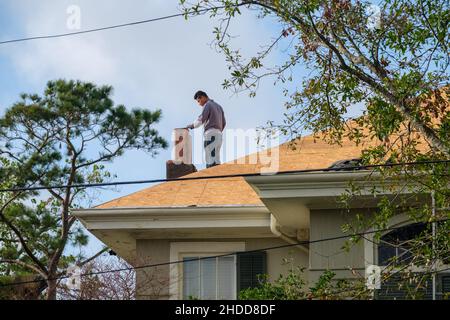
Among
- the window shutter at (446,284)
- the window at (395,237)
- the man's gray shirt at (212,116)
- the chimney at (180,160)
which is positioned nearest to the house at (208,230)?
the man's gray shirt at (212,116)

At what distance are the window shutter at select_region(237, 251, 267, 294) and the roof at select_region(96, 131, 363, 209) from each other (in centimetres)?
93

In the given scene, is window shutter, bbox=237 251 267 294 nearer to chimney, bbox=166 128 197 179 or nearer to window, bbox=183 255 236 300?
window, bbox=183 255 236 300

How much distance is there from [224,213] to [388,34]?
4.83 metres

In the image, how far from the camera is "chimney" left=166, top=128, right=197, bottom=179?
20511mm

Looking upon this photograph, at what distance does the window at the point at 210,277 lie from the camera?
60.4ft

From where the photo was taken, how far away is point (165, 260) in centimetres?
1859

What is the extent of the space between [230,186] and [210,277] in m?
1.42

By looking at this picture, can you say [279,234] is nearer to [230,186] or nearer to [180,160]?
[230,186]

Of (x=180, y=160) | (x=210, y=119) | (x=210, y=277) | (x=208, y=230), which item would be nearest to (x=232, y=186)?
(x=208, y=230)

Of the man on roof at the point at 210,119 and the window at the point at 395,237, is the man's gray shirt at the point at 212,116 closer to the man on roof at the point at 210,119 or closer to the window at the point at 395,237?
the man on roof at the point at 210,119

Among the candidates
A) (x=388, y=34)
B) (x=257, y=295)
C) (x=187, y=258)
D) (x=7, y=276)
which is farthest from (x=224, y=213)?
(x=7, y=276)

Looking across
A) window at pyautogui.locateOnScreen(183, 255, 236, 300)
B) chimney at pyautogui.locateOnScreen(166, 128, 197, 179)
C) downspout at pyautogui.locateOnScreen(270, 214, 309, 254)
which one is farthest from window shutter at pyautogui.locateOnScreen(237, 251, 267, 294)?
chimney at pyautogui.locateOnScreen(166, 128, 197, 179)

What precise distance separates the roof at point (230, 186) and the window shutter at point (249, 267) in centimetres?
93
